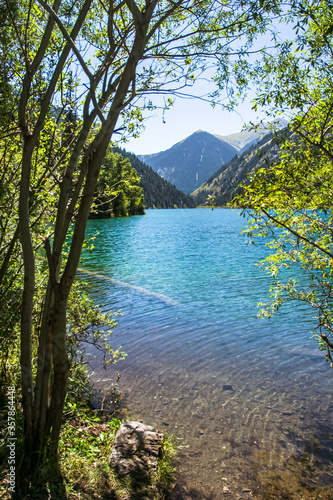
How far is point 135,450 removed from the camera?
5.16m

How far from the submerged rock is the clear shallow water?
629 millimetres

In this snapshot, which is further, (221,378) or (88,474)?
(221,378)

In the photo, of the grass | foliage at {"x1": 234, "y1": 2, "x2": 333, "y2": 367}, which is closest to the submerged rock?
the grass

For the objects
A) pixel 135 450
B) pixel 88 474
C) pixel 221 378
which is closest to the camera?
pixel 88 474

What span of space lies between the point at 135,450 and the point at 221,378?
4.63 metres

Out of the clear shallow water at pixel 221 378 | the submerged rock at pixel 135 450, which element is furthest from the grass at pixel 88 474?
the clear shallow water at pixel 221 378

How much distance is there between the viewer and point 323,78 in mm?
6066

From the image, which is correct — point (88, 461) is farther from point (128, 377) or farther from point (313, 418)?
point (313, 418)

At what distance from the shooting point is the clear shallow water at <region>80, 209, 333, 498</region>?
611cm

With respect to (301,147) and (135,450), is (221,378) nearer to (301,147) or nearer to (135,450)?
(135,450)

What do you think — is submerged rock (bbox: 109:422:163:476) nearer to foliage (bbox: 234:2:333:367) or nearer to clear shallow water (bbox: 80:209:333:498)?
clear shallow water (bbox: 80:209:333:498)

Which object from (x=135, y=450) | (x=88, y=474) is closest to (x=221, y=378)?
(x=135, y=450)

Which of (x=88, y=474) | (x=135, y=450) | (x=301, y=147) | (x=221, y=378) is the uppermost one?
(x=301, y=147)

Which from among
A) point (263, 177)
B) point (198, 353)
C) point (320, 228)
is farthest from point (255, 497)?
point (198, 353)
